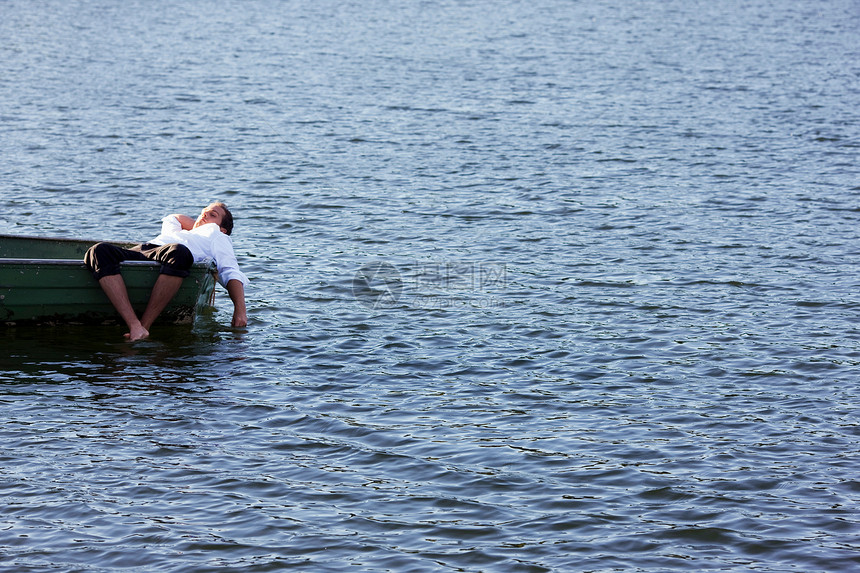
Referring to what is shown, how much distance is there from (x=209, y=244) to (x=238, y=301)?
683mm

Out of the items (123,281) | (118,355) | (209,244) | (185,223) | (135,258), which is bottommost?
(118,355)

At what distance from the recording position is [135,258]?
10.7m

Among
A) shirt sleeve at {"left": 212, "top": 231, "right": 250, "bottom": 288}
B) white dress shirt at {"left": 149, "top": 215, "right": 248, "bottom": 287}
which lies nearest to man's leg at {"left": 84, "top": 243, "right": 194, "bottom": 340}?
white dress shirt at {"left": 149, "top": 215, "right": 248, "bottom": 287}

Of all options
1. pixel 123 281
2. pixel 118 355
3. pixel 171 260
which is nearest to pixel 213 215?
pixel 171 260

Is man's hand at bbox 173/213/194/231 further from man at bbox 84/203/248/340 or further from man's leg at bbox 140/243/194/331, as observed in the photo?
man's leg at bbox 140/243/194/331

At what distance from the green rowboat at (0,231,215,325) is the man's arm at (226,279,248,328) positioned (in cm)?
25

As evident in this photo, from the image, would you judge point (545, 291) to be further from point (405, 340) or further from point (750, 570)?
point (750, 570)

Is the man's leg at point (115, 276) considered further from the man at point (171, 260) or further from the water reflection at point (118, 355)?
the water reflection at point (118, 355)

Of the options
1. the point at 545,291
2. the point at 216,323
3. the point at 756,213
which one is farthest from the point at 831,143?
the point at 216,323

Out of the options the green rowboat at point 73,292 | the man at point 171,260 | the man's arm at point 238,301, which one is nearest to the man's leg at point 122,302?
the man at point 171,260

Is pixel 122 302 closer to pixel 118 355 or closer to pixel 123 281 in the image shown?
pixel 123 281

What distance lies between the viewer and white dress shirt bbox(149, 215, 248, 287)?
10.9 m

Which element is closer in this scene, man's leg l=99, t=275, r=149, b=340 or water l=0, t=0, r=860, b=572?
water l=0, t=0, r=860, b=572

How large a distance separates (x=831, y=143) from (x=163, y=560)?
18199mm
